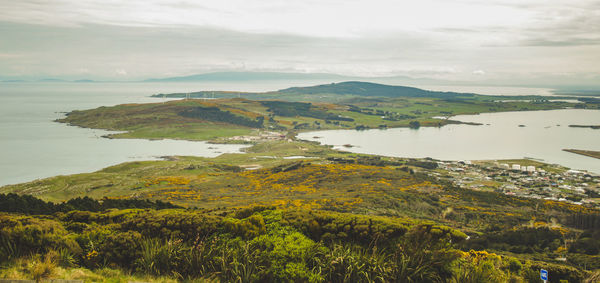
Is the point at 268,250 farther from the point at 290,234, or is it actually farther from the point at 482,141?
the point at 482,141

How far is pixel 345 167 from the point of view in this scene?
2886 inches

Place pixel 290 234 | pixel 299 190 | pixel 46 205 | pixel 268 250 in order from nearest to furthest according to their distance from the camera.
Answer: pixel 268 250 → pixel 290 234 → pixel 46 205 → pixel 299 190

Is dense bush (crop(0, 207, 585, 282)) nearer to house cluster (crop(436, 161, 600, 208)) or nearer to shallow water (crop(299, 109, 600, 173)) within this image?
house cluster (crop(436, 161, 600, 208))

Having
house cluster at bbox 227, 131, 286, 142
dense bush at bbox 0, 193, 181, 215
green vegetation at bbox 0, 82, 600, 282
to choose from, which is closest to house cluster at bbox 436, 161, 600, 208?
green vegetation at bbox 0, 82, 600, 282

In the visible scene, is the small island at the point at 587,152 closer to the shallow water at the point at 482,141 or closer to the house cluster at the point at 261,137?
the shallow water at the point at 482,141

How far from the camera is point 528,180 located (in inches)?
2729

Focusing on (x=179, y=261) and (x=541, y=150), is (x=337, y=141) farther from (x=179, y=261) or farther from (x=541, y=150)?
(x=179, y=261)

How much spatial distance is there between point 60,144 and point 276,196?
94036mm

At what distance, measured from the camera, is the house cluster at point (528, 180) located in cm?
5806

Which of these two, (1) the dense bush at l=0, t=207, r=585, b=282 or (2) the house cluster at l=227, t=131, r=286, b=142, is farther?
(2) the house cluster at l=227, t=131, r=286, b=142

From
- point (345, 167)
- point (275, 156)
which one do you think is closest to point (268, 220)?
point (345, 167)

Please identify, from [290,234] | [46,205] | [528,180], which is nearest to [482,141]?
[528,180]

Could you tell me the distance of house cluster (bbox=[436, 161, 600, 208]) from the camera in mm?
58062

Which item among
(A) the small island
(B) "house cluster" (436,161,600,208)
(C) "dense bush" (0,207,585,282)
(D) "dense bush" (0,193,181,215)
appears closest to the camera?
(C) "dense bush" (0,207,585,282)
